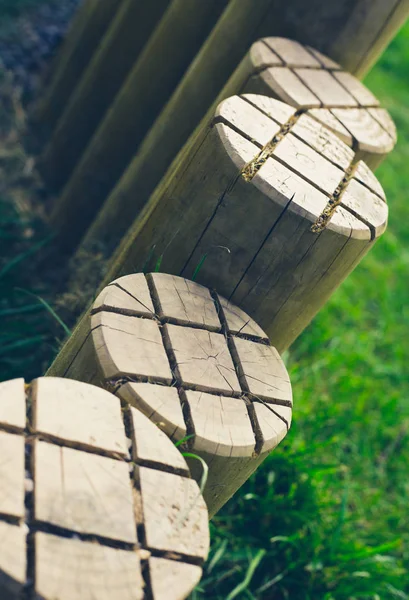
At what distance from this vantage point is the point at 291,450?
2736mm

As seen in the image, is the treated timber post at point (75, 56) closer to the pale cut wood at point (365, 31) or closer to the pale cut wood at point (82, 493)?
the pale cut wood at point (365, 31)

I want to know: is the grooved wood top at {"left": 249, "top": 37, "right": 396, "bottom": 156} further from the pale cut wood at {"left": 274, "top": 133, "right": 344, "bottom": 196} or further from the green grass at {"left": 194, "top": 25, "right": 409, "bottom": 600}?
the green grass at {"left": 194, "top": 25, "right": 409, "bottom": 600}

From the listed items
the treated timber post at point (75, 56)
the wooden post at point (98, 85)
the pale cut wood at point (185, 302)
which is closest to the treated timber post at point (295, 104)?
the pale cut wood at point (185, 302)

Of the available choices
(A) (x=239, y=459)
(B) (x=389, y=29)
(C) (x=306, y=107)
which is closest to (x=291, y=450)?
(A) (x=239, y=459)

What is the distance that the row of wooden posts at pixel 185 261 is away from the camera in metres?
1.34

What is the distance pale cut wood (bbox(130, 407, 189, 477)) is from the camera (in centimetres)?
148

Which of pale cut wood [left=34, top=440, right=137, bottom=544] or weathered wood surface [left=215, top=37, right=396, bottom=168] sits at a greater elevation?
weathered wood surface [left=215, top=37, right=396, bottom=168]

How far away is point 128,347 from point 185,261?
487mm

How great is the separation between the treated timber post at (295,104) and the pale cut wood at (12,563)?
1356mm

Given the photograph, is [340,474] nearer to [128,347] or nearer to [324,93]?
[324,93]

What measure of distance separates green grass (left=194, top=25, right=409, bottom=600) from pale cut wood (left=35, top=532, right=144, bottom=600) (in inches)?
45.4

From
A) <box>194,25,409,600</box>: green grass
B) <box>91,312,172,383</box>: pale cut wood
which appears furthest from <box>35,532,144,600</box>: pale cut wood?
<box>194,25,409,600</box>: green grass

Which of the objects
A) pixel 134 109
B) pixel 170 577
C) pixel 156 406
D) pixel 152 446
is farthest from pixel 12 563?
pixel 134 109

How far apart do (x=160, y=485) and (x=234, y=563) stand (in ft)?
4.05
